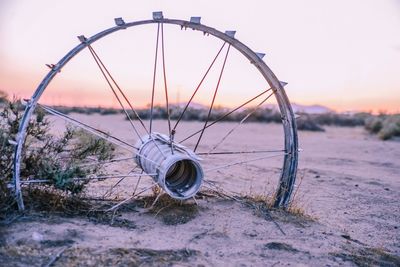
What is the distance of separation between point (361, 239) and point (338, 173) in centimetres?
519

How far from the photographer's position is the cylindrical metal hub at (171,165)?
5.31m

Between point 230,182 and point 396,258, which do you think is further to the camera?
point 230,182

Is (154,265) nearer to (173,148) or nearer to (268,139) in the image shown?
(173,148)

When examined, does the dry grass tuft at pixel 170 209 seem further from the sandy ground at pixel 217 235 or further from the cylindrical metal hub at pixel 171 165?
the cylindrical metal hub at pixel 171 165

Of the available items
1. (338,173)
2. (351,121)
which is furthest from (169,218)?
(351,121)

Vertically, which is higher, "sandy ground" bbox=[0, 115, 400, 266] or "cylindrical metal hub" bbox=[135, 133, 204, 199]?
"cylindrical metal hub" bbox=[135, 133, 204, 199]

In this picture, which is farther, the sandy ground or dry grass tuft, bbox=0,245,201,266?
the sandy ground

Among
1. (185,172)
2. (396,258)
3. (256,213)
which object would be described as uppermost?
(185,172)

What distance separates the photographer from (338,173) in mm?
11016

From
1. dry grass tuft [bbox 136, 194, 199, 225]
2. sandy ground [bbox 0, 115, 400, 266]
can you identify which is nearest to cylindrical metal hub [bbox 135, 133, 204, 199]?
dry grass tuft [bbox 136, 194, 199, 225]

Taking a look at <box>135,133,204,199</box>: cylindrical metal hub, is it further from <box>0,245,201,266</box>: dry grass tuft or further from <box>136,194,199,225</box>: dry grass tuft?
<box>0,245,201,266</box>: dry grass tuft

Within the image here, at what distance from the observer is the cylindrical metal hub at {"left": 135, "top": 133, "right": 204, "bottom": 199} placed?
209 inches

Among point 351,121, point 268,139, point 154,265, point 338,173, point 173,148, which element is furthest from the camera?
point 351,121

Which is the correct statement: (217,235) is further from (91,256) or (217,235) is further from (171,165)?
(91,256)
